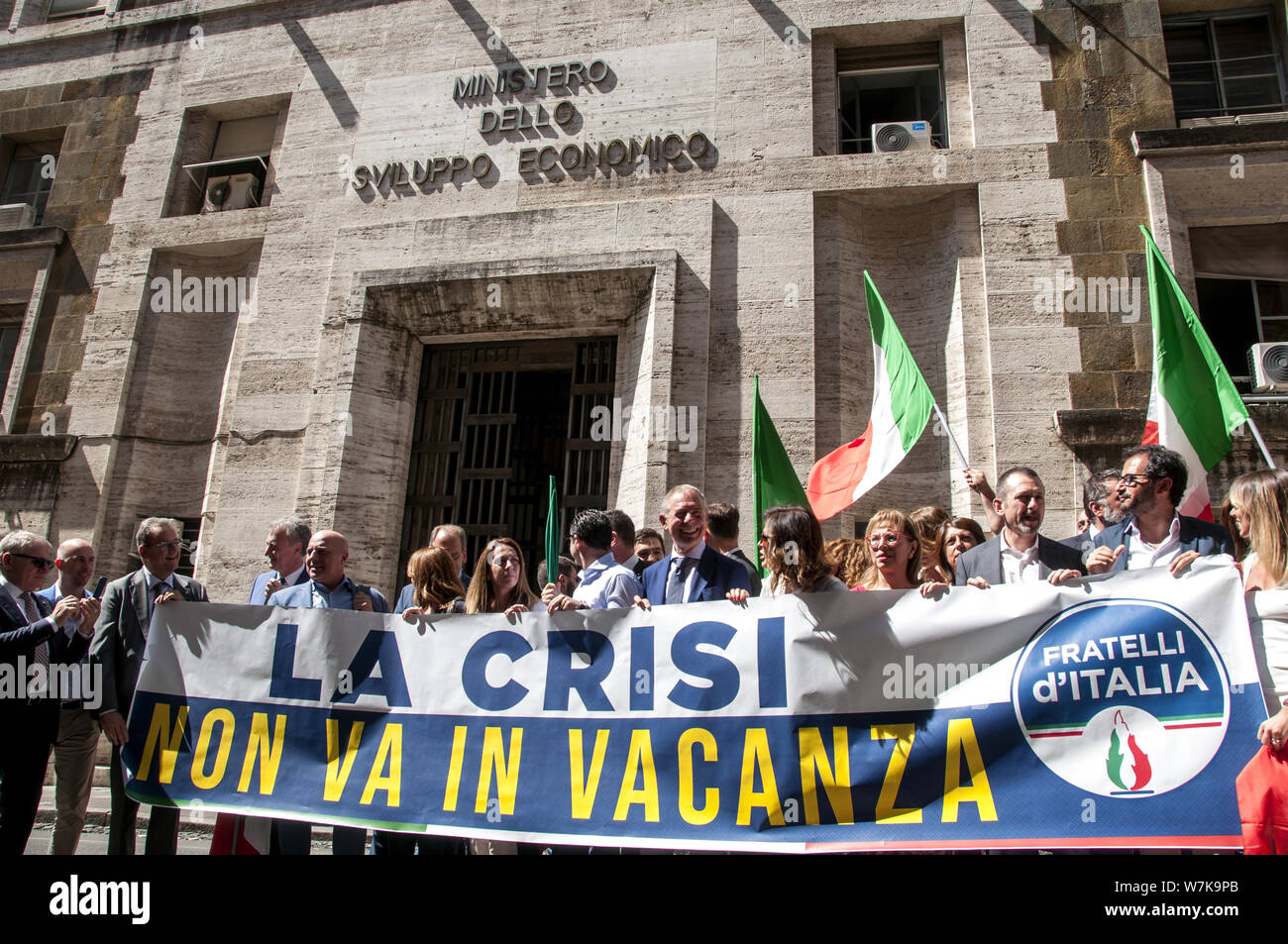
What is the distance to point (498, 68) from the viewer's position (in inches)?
399

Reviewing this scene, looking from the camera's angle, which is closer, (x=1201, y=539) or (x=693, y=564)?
(x=1201, y=539)

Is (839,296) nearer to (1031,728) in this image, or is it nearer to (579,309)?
(579,309)

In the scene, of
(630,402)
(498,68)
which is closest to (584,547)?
(630,402)

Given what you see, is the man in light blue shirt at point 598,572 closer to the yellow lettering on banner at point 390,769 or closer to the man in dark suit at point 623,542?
the man in dark suit at point 623,542

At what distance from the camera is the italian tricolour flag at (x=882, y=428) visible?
626 cm

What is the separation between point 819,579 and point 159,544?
368 cm

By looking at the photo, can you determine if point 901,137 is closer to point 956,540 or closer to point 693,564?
point 956,540

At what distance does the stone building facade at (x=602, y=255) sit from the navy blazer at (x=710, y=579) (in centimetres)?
351

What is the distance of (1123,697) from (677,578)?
216 cm

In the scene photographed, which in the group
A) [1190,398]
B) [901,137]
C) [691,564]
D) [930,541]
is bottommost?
[691,564]

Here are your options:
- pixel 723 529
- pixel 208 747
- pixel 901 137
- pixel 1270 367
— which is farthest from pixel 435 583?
pixel 1270 367

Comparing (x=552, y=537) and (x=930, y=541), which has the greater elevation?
(x=552, y=537)

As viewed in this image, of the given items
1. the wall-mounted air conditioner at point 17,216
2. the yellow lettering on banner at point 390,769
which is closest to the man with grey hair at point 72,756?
the yellow lettering on banner at point 390,769

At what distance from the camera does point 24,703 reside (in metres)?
4.10
